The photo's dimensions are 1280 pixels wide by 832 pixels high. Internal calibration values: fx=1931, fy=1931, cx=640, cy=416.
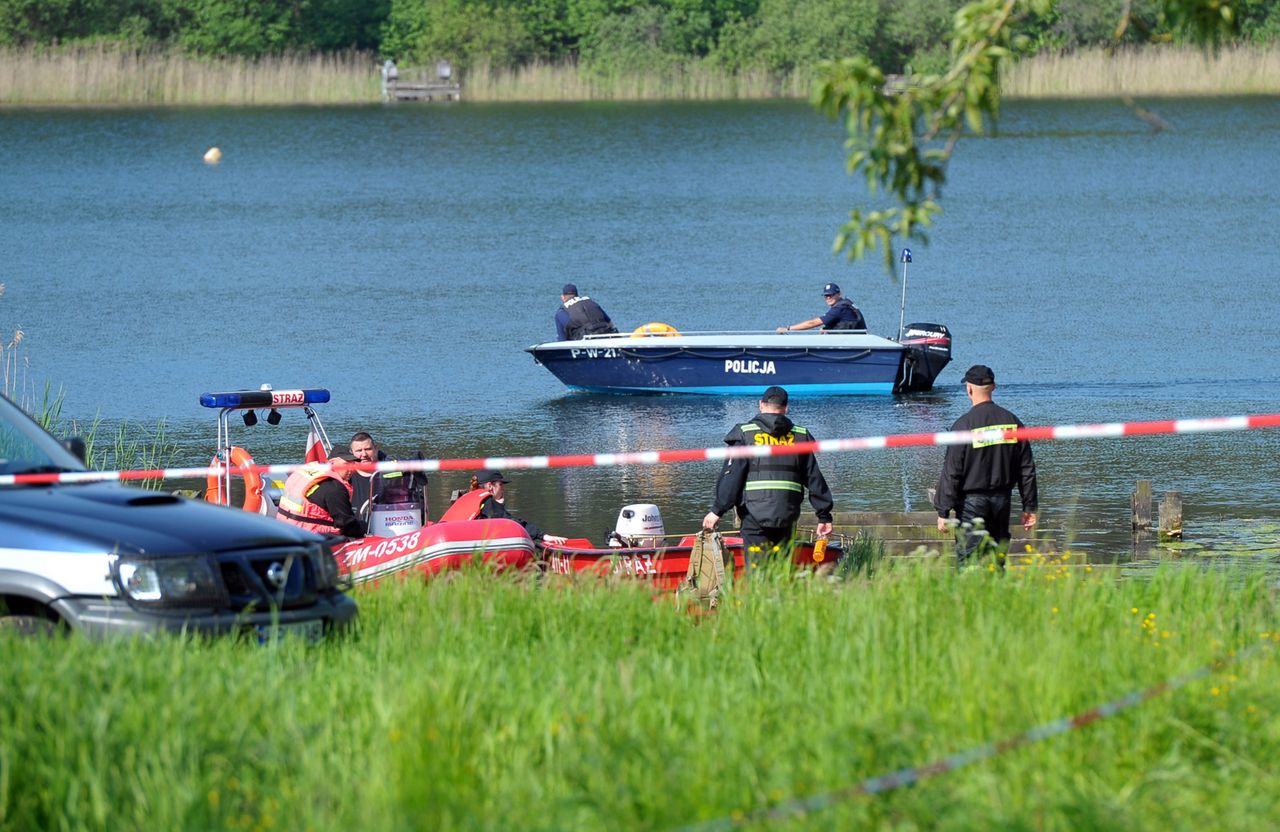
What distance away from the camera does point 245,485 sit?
48.1ft

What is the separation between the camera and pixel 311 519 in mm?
13258

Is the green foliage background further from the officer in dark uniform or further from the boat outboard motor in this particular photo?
the officer in dark uniform

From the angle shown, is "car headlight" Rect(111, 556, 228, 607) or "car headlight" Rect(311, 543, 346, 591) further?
"car headlight" Rect(311, 543, 346, 591)

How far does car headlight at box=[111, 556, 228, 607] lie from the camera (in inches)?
284

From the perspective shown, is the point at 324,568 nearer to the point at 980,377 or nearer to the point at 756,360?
the point at 980,377

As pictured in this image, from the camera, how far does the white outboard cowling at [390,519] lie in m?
13.5

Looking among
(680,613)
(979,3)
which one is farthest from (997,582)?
(979,3)

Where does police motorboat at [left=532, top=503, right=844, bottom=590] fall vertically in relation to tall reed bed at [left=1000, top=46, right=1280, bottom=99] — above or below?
below

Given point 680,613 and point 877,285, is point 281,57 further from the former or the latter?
point 680,613

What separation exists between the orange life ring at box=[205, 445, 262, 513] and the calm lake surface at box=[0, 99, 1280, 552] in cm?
351

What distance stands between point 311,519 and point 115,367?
673 inches

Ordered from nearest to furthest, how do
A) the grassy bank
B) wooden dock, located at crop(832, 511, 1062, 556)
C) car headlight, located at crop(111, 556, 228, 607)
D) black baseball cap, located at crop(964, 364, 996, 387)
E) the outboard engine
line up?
the grassy bank → car headlight, located at crop(111, 556, 228, 607) → black baseball cap, located at crop(964, 364, 996, 387) → wooden dock, located at crop(832, 511, 1062, 556) → the outboard engine

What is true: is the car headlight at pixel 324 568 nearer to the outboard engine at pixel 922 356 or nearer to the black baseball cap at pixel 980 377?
the black baseball cap at pixel 980 377

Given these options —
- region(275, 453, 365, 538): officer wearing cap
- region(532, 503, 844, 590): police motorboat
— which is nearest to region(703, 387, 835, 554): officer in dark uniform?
region(532, 503, 844, 590): police motorboat
